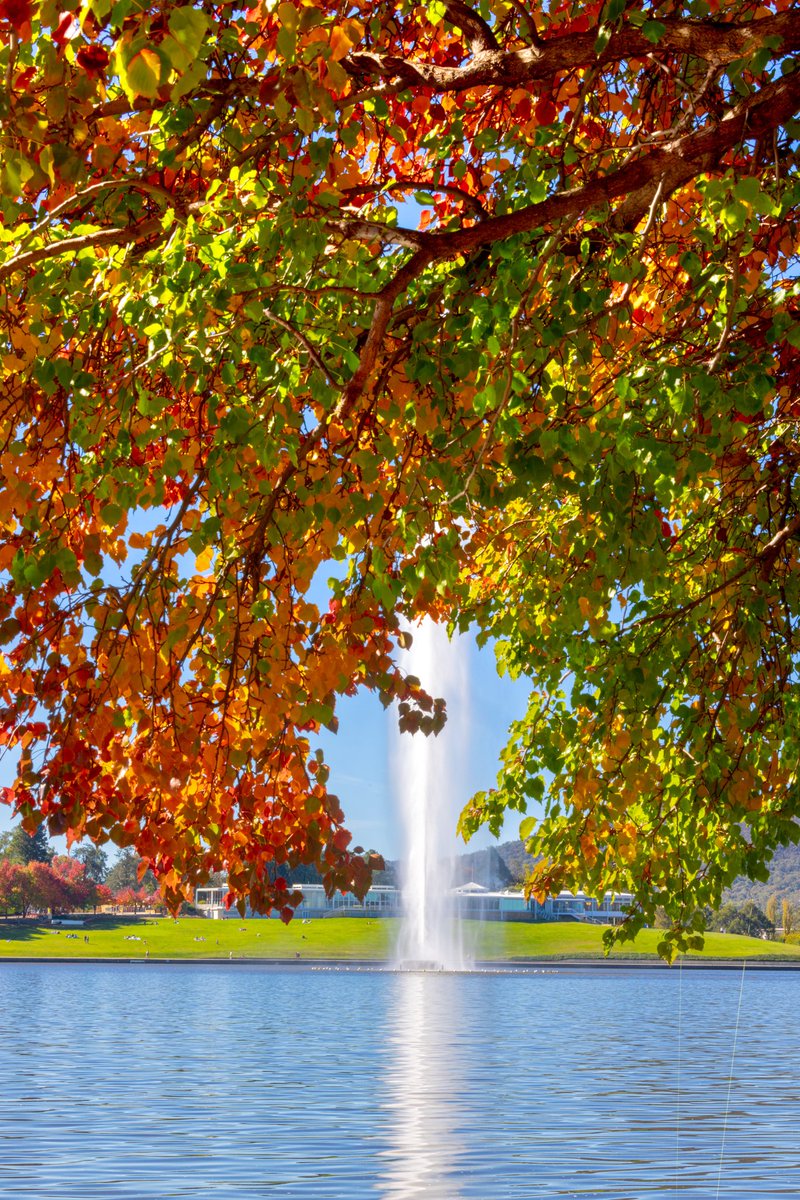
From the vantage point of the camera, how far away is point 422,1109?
18031 millimetres

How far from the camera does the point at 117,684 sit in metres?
7.98

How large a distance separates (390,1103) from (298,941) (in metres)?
101

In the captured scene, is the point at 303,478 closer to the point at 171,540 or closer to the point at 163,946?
the point at 171,540

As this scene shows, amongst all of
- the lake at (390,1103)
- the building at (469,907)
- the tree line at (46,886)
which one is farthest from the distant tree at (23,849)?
the lake at (390,1103)

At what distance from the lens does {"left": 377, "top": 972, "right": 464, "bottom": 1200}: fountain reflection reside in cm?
1316

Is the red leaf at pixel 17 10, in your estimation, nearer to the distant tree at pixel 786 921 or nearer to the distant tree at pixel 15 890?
the distant tree at pixel 15 890

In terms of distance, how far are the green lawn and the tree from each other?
87.0 m

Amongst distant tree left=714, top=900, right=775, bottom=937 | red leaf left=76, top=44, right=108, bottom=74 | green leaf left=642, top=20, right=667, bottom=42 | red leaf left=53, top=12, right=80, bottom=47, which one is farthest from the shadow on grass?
green leaf left=642, top=20, right=667, bottom=42

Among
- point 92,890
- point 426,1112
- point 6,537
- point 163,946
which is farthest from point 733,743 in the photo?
point 92,890

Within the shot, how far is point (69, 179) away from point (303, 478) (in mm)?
2157

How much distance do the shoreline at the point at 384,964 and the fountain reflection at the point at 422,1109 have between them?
161ft

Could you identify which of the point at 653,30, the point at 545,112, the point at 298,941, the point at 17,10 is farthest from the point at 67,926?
the point at 17,10

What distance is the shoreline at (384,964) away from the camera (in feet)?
277

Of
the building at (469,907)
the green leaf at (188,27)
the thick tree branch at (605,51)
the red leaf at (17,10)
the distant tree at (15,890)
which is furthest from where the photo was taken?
the building at (469,907)
